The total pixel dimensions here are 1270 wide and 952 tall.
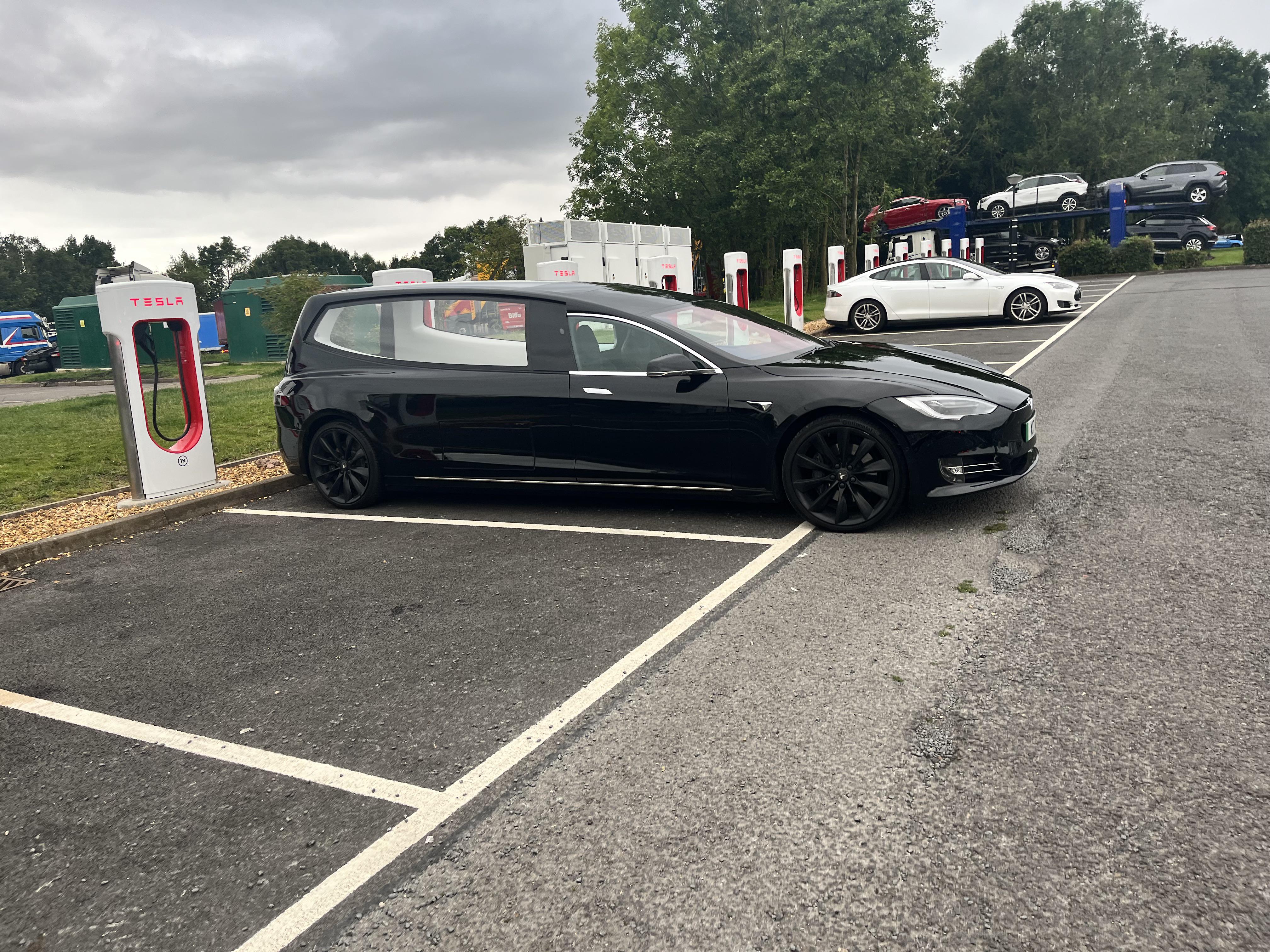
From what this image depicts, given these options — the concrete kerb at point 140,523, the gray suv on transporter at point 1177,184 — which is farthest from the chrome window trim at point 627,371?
the gray suv on transporter at point 1177,184

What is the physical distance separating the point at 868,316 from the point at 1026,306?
290 cm

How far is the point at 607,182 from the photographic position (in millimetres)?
43875

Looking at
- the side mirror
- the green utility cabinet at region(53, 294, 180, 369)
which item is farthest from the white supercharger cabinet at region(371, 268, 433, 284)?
the green utility cabinet at region(53, 294, 180, 369)

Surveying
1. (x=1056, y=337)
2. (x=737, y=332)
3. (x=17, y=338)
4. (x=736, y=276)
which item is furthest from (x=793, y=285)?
(x=17, y=338)

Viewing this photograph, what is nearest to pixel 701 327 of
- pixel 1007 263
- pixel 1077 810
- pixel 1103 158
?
pixel 1077 810

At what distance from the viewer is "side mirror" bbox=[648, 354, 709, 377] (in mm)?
5719

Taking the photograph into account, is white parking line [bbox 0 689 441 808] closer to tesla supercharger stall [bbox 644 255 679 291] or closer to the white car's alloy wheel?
tesla supercharger stall [bbox 644 255 679 291]

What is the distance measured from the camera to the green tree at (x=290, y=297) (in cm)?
3058

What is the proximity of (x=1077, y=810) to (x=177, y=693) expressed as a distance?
3353 mm

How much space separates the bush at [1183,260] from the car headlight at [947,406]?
35.2 meters

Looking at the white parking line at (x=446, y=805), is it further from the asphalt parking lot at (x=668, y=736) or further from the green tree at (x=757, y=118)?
the green tree at (x=757, y=118)

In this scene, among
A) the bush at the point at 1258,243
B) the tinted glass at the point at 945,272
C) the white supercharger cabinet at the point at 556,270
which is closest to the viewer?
the white supercharger cabinet at the point at 556,270

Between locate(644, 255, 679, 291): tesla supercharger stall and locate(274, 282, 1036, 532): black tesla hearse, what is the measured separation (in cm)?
661

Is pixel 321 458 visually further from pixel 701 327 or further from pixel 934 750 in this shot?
pixel 934 750
